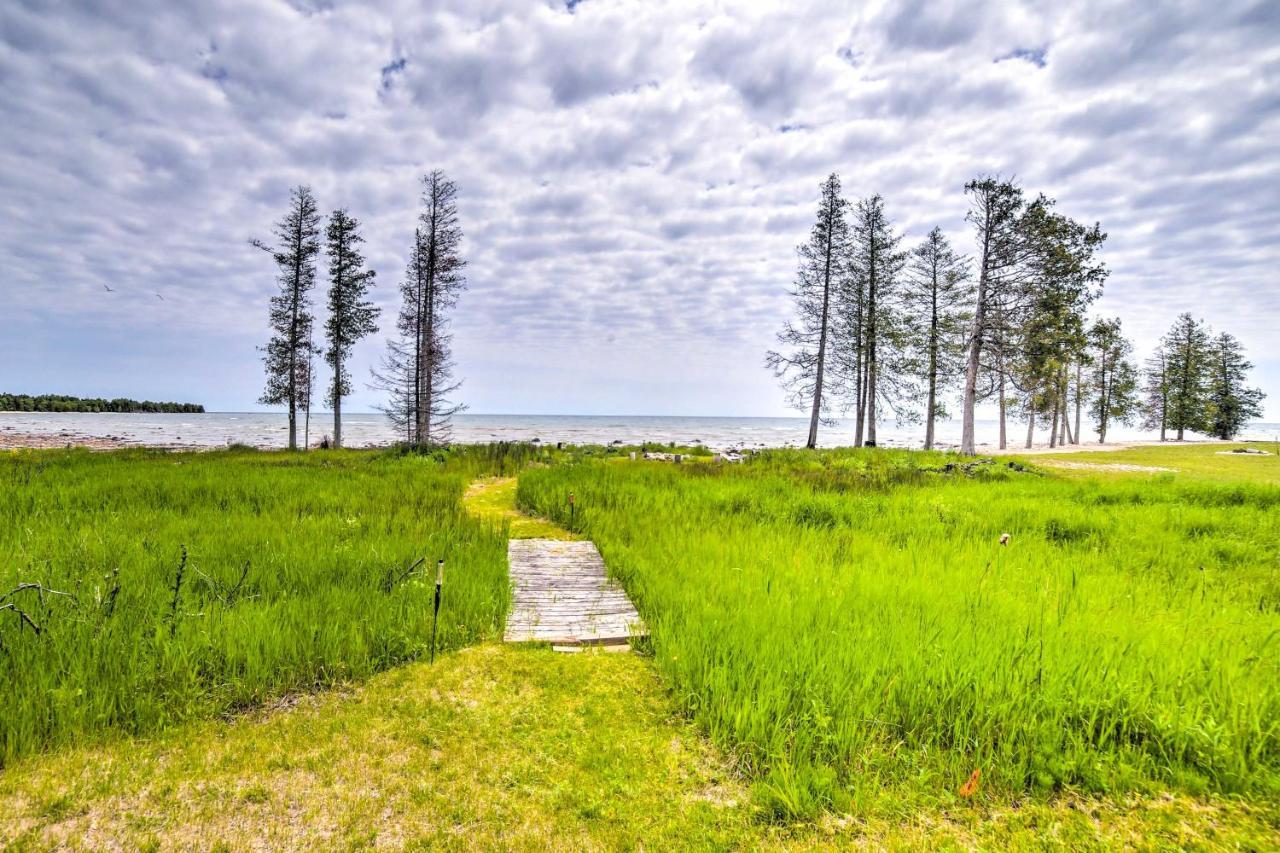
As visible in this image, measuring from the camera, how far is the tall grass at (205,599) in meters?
2.91

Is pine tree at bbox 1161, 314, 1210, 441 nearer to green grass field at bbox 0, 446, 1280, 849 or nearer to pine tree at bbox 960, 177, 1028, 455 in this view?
pine tree at bbox 960, 177, 1028, 455

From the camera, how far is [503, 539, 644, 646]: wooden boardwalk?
4.19 meters

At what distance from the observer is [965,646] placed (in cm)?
339

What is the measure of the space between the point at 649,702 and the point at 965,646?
2.21 meters

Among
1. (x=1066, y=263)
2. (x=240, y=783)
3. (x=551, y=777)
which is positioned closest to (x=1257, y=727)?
(x=551, y=777)

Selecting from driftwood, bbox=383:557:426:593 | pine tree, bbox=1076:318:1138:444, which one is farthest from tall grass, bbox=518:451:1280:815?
pine tree, bbox=1076:318:1138:444

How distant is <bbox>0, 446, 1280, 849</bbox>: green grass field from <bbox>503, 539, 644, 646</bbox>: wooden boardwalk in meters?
0.23

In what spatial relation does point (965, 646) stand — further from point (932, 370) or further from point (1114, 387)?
point (1114, 387)

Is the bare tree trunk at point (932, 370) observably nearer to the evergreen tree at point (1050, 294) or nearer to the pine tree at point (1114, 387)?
the evergreen tree at point (1050, 294)

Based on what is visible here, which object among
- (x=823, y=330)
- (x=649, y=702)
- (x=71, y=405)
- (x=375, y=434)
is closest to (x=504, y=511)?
(x=649, y=702)

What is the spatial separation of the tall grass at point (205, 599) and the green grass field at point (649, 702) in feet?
0.09

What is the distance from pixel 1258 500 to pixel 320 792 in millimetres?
15299

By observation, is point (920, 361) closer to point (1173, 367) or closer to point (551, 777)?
point (551, 777)

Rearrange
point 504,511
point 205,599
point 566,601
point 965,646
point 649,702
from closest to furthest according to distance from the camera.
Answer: point 649,702
point 965,646
point 205,599
point 566,601
point 504,511
